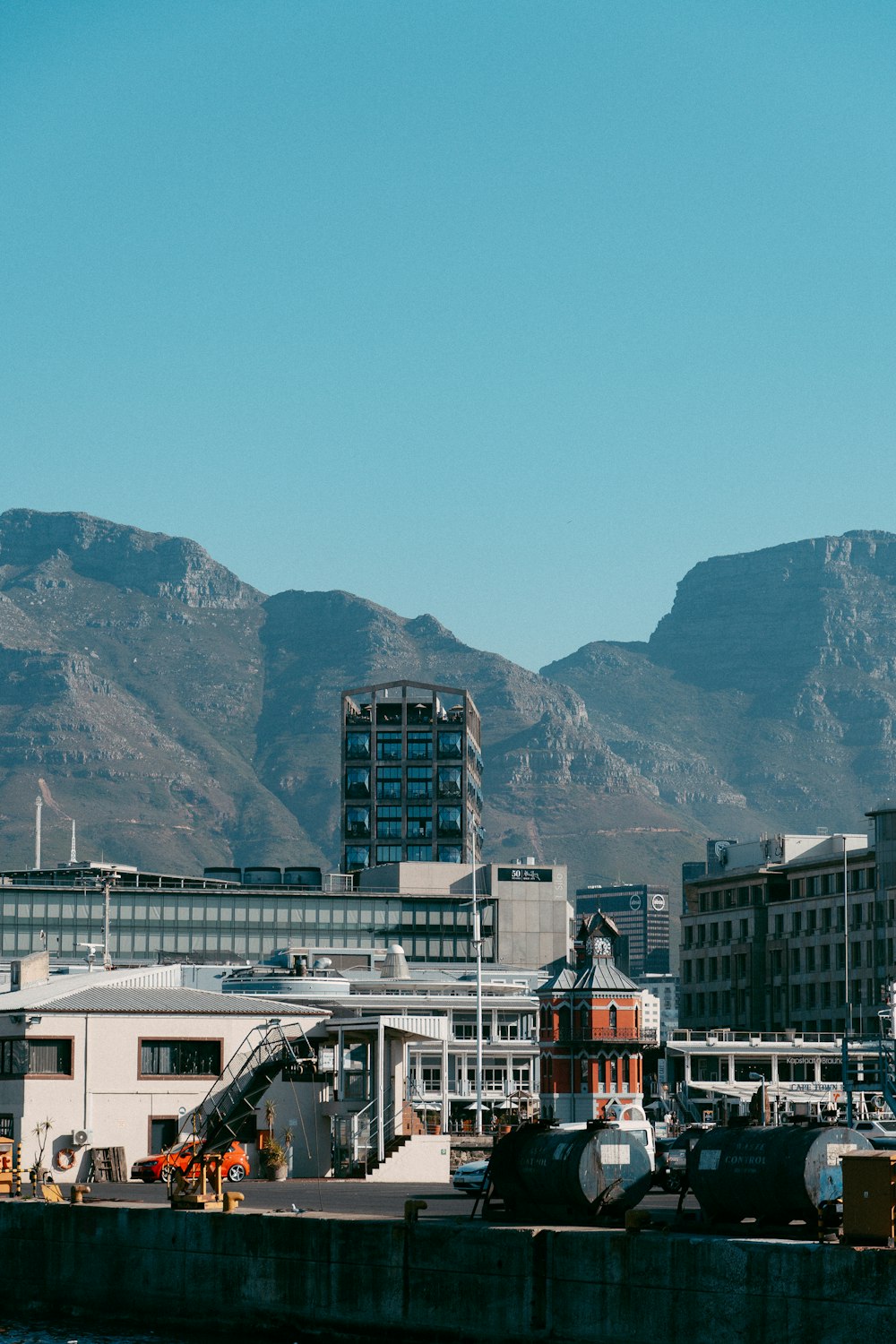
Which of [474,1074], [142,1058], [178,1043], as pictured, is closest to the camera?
[142,1058]

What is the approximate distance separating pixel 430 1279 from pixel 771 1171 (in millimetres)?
7747

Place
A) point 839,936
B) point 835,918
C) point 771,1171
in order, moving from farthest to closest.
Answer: point 835,918 → point 839,936 → point 771,1171

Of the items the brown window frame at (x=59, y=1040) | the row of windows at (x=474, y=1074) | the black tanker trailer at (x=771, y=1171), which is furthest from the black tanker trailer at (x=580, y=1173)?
the row of windows at (x=474, y=1074)

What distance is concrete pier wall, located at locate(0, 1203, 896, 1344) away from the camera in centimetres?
3809

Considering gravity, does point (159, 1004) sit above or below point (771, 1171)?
above

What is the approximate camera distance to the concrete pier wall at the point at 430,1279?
38.1 metres

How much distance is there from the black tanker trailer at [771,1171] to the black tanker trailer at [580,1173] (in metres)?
2.14

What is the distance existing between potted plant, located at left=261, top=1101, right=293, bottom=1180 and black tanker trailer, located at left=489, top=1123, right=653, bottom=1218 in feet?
96.3

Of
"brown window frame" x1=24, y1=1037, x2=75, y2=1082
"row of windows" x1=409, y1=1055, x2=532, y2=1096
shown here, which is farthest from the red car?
"row of windows" x1=409, y1=1055, x2=532, y2=1096

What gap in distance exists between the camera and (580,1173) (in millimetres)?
45906

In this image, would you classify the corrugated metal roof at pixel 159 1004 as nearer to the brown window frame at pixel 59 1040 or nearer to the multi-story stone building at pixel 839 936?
the brown window frame at pixel 59 1040

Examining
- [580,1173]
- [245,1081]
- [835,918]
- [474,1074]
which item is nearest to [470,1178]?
[245,1081]

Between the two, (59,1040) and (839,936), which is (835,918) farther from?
(59,1040)

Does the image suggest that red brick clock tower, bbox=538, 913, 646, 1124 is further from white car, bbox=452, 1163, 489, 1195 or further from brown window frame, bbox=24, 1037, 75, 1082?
white car, bbox=452, 1163, 489, 1195
